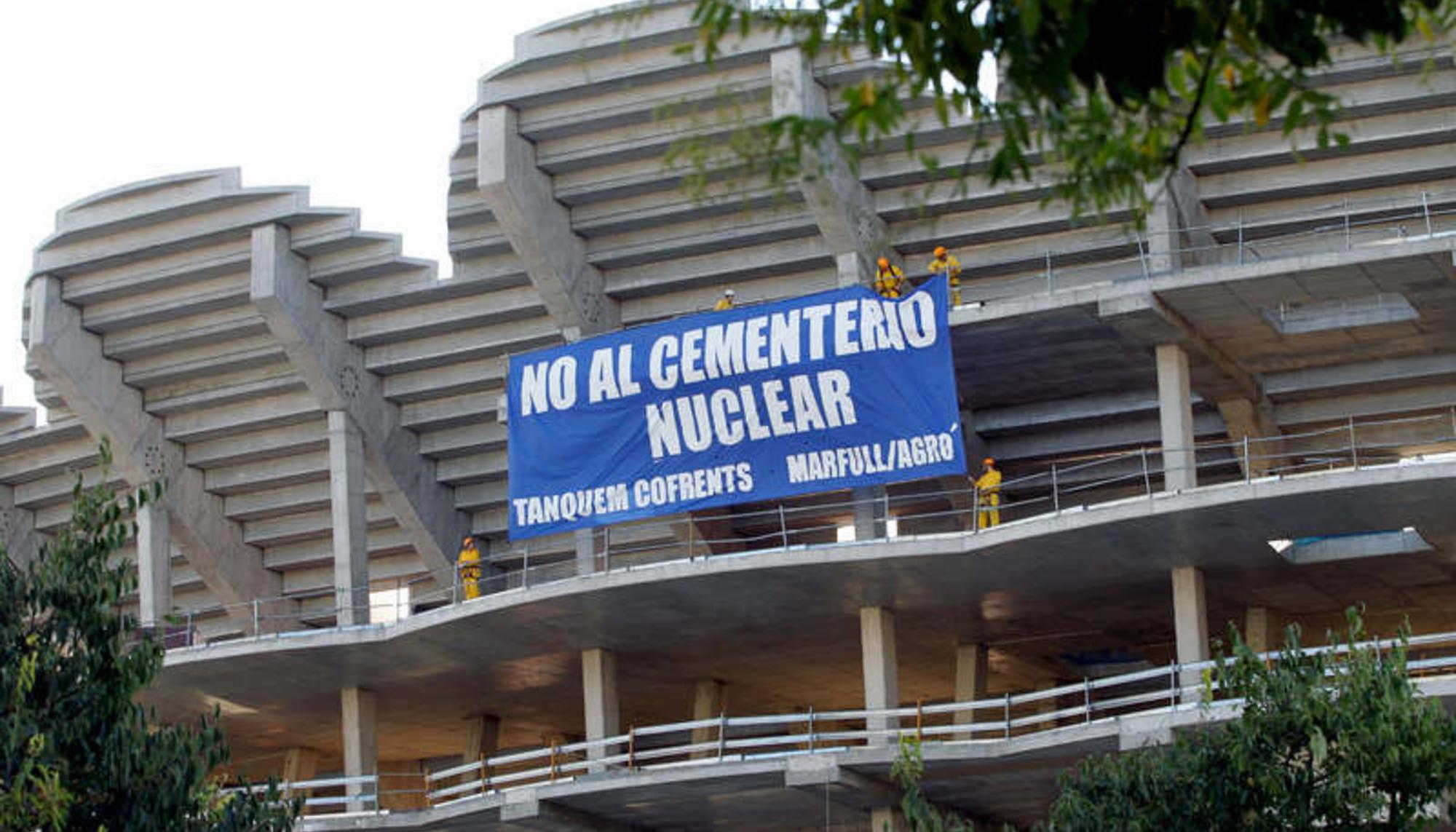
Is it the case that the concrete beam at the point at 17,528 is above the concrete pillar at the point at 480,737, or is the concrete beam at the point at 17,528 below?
above

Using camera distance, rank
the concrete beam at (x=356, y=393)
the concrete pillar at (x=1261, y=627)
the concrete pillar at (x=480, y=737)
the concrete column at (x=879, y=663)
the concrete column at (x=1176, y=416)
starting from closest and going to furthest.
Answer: the concrete column at (x=1176, y=416)
the concrete column at (x=879, y=663)
the concrete pillar at (x=1261, y=627)
the concrete beam at (x=356, y=393)
the concrete pillar at (x=480, y=737)

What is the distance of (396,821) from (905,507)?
11.7 m

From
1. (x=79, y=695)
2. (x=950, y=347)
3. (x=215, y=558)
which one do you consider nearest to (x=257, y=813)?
(x=79, y=695)

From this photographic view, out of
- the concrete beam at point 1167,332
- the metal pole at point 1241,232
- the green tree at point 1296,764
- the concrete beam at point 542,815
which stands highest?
the metal pole at point 1241,232

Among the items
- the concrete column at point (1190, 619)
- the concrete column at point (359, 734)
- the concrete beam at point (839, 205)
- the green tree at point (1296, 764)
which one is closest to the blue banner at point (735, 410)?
the concrete beam at point (839, 205)

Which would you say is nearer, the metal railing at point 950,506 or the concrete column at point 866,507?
the concrete column at point 866,507

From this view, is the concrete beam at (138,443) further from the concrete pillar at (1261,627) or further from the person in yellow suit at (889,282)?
the concrete pillar at (1261,627)

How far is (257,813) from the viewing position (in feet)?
87.5

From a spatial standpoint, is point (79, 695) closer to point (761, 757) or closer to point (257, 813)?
point (257, 813)

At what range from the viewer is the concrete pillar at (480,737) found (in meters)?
50.1

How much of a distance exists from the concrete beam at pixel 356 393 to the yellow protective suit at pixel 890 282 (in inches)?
486

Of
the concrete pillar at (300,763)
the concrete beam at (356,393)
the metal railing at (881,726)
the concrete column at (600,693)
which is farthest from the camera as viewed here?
the concrete pillar at (300,763)

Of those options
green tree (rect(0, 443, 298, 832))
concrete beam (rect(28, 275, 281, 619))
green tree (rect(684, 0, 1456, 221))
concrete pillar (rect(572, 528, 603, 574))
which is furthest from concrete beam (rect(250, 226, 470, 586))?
green tree (rect(684, 0, 1456, 221))

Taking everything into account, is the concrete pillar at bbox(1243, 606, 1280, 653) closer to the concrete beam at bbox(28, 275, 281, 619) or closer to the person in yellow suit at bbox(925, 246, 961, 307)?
the person in yellow suit at bbox(925, 246, 961, 307)
